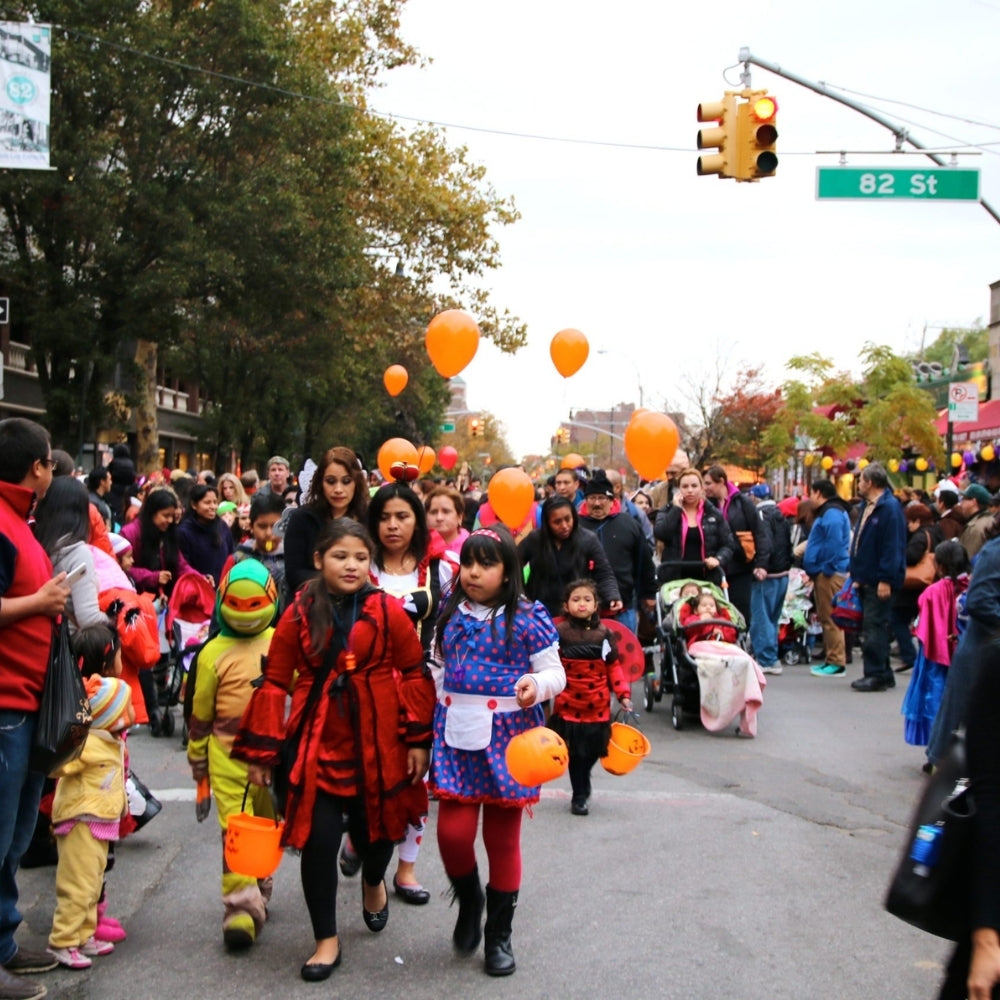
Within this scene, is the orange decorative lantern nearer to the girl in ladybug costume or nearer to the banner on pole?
the girl in ladybug costume

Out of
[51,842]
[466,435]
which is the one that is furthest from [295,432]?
[466,435]

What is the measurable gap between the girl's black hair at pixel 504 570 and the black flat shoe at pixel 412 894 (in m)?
1.39

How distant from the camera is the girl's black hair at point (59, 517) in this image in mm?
4809

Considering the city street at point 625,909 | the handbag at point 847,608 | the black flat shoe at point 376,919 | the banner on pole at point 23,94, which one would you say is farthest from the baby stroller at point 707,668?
the banner on pole at point 23,94

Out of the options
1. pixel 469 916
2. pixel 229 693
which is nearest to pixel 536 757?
pixel 469 916

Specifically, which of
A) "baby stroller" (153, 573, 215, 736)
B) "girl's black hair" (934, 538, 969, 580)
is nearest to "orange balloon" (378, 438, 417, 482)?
"baby stroller" (153, 573, 215, 736)

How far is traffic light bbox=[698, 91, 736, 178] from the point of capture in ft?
42.5

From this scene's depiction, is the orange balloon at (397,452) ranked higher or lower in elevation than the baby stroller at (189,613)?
higher

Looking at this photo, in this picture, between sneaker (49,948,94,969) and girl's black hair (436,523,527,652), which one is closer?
sneaker (49,948,94,969)

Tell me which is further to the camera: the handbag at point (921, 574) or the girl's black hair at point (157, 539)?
the handbag at point (921, 574)

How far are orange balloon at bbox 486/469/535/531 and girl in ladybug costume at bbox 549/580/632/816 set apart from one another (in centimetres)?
247

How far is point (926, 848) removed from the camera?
9.02 ft

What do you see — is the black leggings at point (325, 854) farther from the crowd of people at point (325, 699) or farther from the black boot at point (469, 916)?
the black boot at point (469, 916)

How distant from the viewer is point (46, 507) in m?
4.85
